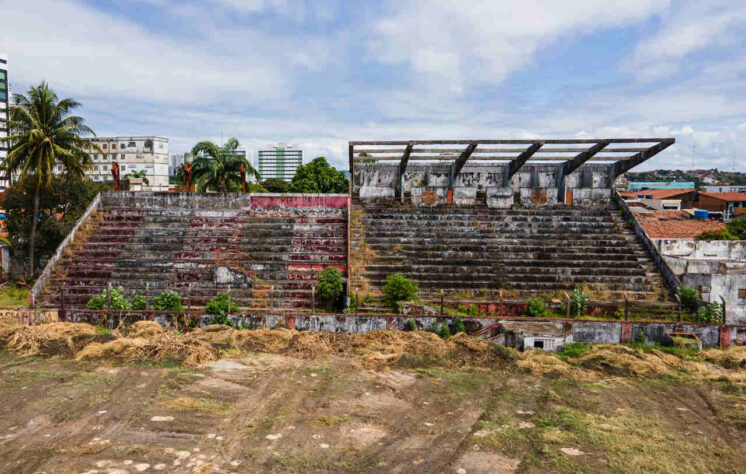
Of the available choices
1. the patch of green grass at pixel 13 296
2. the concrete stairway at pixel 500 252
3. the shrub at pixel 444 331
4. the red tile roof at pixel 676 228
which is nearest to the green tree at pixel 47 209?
the patch of green grass at pixel 13 296

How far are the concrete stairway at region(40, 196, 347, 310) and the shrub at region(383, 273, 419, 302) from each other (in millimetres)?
2708

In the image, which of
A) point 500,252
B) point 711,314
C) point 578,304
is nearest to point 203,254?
point 500,252

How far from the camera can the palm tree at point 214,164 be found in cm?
2856

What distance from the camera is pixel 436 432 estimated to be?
812 centimetres

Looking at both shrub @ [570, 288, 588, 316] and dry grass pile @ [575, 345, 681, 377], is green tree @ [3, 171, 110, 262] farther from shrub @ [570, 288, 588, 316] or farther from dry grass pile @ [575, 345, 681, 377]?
dry grass pile @ [575, 345, 681, 377]

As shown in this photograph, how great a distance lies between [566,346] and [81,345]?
42.2 ft

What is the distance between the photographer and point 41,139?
18719 millimetres

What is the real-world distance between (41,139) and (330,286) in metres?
13.7

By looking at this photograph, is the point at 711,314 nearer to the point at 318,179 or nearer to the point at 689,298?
the point at 689,298

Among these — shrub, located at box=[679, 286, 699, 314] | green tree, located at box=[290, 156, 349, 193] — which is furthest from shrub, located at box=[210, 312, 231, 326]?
green tree, located at box=[290, 156, 349, 193]

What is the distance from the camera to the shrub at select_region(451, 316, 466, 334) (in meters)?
13.3

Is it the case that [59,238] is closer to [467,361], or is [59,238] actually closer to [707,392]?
[467,361]

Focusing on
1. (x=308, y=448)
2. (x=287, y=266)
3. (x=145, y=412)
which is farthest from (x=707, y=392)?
(x=287, y=266)

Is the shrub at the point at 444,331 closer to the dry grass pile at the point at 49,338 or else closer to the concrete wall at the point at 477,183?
the dry grass pile at the point at 49,338
